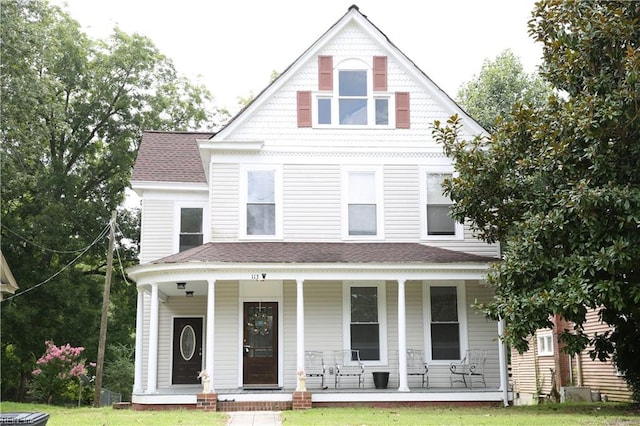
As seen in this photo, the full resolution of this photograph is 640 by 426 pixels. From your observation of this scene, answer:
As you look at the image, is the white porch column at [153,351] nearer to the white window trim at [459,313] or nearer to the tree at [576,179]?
the white window trim at [459,313]

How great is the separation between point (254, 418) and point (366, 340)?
516 centimetres

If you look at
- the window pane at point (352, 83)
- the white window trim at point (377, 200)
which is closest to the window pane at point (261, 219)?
the white window trim at point (377, 200)

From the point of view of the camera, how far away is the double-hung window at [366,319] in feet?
59.5

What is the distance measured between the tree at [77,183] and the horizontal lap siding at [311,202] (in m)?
9.92

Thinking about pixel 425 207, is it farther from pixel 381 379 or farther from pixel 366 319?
pixel 381 379

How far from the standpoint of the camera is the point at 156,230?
20.5 meters

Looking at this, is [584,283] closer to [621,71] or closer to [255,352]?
[621,71]

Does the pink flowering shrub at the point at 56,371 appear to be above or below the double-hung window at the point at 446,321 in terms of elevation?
below

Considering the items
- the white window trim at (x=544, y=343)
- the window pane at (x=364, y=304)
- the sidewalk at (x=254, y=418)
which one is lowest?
the sidewalk at (x=254, y=418)

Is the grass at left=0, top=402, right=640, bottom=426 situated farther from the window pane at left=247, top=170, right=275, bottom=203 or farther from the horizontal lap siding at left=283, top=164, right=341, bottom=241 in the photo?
the window pane at left=247, top=170, right=275, bottom=203

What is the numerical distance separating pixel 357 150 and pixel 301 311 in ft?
16.1

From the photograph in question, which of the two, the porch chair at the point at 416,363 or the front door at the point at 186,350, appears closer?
the porch chair at the point at 416,363

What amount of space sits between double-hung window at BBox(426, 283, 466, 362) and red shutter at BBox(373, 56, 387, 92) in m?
5.47

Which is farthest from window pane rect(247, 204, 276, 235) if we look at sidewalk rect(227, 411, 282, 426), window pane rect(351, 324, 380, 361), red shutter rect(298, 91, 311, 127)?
sidewalk rect(227, 411, 282, 426)
